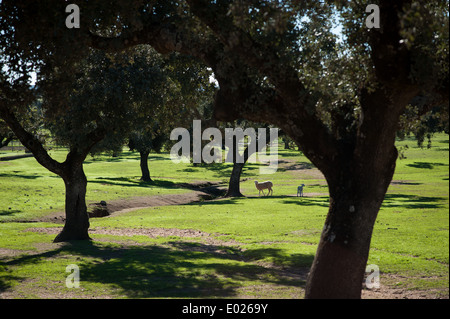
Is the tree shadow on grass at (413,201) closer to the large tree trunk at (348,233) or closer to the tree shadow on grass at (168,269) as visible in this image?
the tree shadow on grass at (168,269)

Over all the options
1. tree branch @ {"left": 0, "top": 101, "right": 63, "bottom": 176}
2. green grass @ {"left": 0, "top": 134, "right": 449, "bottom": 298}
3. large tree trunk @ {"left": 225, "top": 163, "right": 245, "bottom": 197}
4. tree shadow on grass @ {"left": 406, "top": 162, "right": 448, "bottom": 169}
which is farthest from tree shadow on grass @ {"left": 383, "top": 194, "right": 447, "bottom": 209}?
tree shadow on grass @ {"left": 406, "top": 162, "right": 448, "bottom": 169}

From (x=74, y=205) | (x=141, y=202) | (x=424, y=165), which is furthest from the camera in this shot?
(x=424, y=165)

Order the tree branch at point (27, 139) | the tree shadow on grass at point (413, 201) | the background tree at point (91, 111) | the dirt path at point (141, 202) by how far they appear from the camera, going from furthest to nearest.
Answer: the tree shadow on grass at point (413, 201) < the dirt path at point (141, 202) < the background tree at point (91, 111) < the tree branch at point (27, 139)

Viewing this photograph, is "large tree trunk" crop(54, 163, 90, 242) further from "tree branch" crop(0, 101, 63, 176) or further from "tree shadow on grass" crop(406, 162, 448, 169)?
"tree shadow on grass" crop(406, 162, 448, 169)

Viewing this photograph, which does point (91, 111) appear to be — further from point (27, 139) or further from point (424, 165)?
point (424, 165)

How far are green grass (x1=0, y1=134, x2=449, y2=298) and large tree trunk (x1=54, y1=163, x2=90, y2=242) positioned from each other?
3.82 ft

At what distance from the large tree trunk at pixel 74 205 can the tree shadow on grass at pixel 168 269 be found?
Answer: 1.15 m

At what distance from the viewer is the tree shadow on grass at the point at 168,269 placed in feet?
46.5

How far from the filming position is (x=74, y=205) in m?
23.5

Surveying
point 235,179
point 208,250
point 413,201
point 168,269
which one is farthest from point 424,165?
point 168,269

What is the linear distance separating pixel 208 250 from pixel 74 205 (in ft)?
24.1

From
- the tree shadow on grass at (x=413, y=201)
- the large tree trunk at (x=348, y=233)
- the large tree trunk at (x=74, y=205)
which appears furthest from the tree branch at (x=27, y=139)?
the tree shadow on grass at (x=413, y=201)

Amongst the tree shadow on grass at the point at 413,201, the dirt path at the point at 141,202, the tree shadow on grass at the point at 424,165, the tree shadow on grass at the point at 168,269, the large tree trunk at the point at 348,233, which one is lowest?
the dirt path at the point at 141,202

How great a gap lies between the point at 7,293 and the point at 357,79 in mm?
11563
